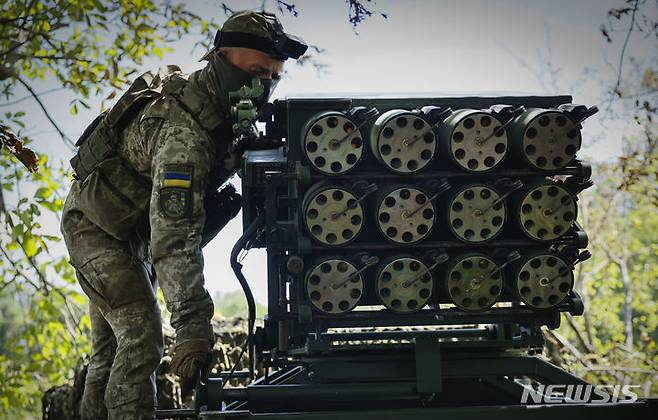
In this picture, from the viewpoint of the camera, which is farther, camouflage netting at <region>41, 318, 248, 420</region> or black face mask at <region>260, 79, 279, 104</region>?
camouflage netting at <region>41, 318, 248, 420</region>

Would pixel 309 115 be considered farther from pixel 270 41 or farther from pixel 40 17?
pixel 40 17

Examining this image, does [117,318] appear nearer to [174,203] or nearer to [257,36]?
[174,203]

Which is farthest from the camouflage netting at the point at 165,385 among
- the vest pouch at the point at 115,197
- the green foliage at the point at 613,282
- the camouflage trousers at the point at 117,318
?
the green foliage at the point at 613,282

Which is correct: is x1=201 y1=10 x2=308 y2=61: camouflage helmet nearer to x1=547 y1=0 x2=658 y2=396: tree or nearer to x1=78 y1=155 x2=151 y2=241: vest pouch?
x1=78 y1=155 x2=151 y2=241: vest pouch

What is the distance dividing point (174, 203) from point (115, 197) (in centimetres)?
56

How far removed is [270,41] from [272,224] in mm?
859

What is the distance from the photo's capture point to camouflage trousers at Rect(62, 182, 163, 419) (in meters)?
3.61

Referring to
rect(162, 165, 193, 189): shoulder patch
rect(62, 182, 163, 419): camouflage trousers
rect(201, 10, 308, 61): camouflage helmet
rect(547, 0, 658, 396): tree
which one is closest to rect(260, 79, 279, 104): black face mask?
rect(201, 10, 308, 61): camouflage helmet

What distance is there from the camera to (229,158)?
3.82m

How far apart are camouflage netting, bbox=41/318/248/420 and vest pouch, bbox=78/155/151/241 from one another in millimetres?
1303

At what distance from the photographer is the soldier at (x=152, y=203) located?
337 cm

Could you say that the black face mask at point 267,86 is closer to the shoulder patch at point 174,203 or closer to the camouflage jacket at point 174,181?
the camouflage jacket at point 174,181

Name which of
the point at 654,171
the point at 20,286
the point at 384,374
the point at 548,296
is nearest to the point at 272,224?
the point at 384,374

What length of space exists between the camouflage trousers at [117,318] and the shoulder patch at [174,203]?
0.58 meters
